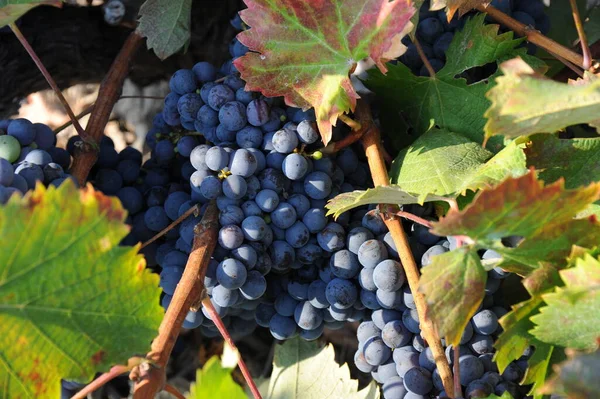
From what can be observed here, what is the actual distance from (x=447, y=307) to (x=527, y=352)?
9.6 inches

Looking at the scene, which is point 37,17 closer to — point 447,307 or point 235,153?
point 235,153

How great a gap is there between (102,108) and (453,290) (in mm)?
638

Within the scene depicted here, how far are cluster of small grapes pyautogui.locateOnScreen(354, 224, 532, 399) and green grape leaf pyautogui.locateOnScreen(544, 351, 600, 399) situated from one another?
0.26 metres

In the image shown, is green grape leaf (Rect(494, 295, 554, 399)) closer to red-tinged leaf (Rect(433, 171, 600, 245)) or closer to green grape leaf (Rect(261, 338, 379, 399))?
red-tinged leaf (Rect(433, 171, 600, 245))

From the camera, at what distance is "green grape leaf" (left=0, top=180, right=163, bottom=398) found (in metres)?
0.71

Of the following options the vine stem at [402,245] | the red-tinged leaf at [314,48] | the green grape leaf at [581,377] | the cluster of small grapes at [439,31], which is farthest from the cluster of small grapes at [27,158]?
the green grape leaf at [581,377]

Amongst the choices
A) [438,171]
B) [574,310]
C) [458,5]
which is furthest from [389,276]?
[458,5]

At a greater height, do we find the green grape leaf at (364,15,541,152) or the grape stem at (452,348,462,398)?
the green grape leaf at (364,15,541,152)

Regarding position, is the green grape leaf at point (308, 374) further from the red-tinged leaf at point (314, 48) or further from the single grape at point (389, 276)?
the red-tinged leaf at point (314, 48)

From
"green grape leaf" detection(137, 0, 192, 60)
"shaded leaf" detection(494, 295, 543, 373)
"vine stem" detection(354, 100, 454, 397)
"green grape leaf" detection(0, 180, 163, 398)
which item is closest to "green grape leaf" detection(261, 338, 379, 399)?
"vine stem" detection(354, 100, 454, 397)

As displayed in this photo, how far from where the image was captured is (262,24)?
940 mm

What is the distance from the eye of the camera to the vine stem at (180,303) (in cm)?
80

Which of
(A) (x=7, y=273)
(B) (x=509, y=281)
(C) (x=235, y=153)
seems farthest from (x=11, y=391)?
(B) (x=509, y=281)

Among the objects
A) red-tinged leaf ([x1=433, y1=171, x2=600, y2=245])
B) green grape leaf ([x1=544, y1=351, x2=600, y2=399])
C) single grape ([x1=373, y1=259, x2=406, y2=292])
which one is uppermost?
red-tinged leaf ([x1=433, y1=171, x2=600, y2=245])
